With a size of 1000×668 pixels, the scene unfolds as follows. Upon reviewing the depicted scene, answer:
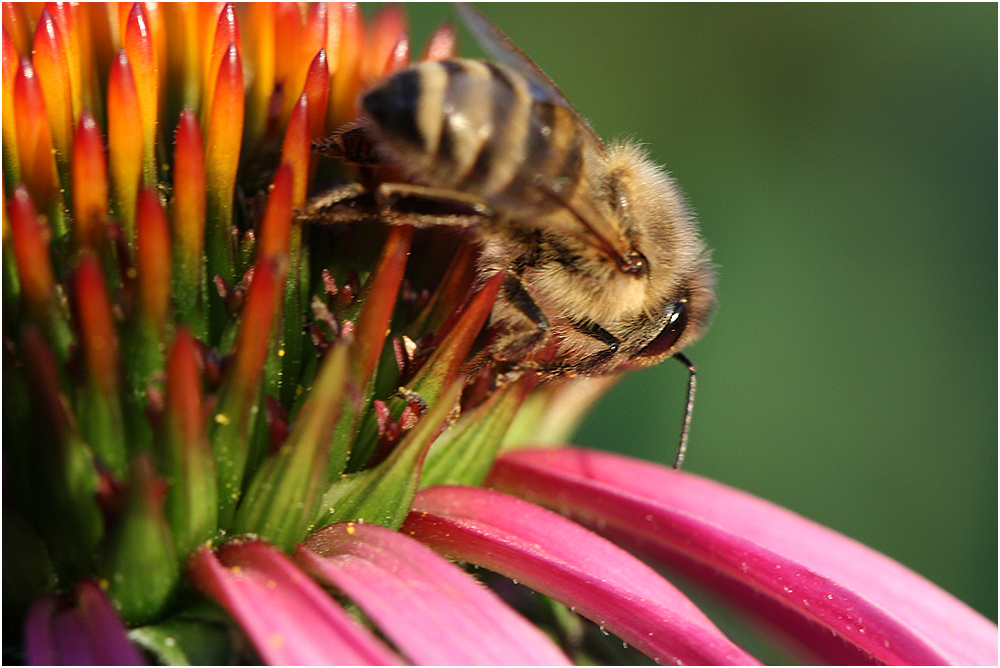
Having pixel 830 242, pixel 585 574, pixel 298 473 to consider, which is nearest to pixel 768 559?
pixel 585 574

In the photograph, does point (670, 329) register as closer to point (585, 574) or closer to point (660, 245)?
point (660, 245)

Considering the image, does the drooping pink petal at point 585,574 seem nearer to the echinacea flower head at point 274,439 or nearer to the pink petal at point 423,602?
the echinacea flower head at point 274,439

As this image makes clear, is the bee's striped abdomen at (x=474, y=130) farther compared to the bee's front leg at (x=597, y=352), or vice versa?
the bee's front leg at (x=597, y=352)

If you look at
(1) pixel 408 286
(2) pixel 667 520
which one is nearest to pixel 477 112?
(1) pixel 408 286

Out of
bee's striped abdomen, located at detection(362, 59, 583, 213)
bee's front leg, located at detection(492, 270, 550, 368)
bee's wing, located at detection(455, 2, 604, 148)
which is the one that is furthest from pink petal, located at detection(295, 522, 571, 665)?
bee's wing, located at detection(455, 2, 604, 148)

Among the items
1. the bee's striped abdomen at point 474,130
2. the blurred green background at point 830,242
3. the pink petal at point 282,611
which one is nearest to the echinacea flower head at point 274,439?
the pink petal at point 282,611

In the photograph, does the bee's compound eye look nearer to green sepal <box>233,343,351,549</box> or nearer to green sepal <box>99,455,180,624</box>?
green sepal <box>233,343,351,549</box>

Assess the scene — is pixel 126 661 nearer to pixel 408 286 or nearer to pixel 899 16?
pixel 408 286

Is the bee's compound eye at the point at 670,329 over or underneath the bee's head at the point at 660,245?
underneath
